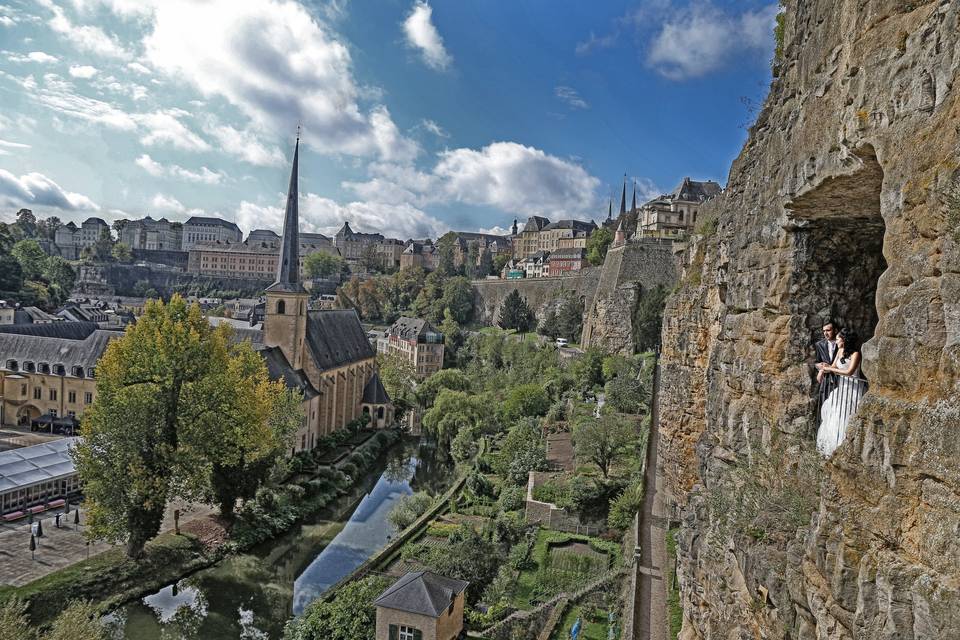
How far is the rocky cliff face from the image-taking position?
3029 mm

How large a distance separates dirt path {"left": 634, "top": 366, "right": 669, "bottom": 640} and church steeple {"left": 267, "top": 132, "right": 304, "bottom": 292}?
28.8 metres

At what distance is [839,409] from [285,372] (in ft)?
127

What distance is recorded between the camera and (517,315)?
70562 mm

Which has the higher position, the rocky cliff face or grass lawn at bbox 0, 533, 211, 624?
the rocky cliff face

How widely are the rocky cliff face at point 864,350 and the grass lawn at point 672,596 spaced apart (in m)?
5.65

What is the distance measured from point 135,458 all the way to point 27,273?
78151 mm

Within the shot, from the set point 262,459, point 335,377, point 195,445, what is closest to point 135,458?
point 195,445

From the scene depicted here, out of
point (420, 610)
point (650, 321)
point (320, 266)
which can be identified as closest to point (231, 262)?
point (320, 266)

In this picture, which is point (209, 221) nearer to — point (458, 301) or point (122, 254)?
point (122, 254)

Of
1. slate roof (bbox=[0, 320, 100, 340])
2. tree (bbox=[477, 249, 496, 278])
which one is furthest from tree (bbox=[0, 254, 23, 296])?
tree (bbox=[477, 249, 496, 278])

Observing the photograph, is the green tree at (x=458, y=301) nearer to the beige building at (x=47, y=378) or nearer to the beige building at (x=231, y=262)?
the beige building at (x=47, y=378)

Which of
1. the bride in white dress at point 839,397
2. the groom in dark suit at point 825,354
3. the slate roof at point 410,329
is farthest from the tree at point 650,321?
the bride in white dress at point 839,397

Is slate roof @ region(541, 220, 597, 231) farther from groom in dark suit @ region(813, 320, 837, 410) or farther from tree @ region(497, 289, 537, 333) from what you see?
groom in dark suit @ region(813, 320, 837, 410)

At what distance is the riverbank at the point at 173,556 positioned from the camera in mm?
20156
